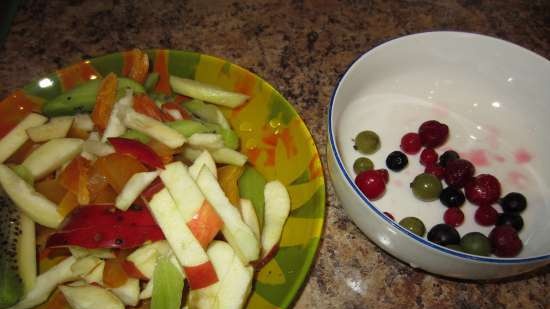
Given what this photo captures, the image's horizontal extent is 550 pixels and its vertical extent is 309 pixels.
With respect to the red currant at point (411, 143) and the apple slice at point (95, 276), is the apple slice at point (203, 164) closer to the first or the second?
the apple slice at point (95, 276)

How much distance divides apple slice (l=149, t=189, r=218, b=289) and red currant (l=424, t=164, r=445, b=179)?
63cm

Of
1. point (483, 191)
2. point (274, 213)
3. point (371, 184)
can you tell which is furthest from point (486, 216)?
point (274, 213)

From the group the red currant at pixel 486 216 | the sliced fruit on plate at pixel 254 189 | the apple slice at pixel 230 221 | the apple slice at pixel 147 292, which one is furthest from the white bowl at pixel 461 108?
the apple slice at pixel 147 292

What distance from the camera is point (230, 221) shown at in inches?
36.6

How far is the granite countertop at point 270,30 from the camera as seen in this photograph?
1441 millimetres

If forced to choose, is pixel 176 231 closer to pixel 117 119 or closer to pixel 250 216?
pixel 250 216

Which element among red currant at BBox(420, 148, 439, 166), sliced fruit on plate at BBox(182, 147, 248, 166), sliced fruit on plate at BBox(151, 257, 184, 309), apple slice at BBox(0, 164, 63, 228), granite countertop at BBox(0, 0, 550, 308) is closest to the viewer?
sliced fruit on plate at BBox(151, 257, 184, 309)

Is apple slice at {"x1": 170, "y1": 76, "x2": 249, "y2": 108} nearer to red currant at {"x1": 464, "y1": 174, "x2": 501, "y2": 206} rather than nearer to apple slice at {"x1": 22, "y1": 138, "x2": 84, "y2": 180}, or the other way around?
apple slice at {"x1": 22, "y1": 138, "x2": 84, "y2": 180}

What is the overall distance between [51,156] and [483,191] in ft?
3.44

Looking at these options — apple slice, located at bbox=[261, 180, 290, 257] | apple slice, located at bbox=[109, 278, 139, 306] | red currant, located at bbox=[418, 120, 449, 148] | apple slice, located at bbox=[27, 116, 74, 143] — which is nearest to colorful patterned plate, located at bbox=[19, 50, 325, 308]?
apple slice, located at bbox=[261, 180, 290, 257]

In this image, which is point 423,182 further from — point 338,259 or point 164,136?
point 164,136

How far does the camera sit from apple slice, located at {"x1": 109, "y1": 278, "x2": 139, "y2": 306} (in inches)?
35.5

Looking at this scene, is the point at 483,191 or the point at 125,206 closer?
the point at 125,206

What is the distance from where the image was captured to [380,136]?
1.23 metres
